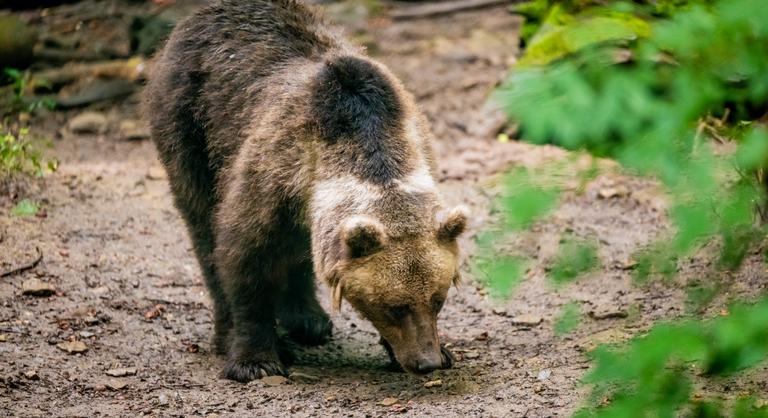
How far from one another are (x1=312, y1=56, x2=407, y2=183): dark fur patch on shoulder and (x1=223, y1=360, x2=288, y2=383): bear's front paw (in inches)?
59.8

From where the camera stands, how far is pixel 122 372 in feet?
20.5

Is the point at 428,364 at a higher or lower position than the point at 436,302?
lower

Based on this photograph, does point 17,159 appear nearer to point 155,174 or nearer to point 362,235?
point 155,174

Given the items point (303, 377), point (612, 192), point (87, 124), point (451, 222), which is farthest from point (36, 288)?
point (612, 192)

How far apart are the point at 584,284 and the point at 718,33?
17.3ft

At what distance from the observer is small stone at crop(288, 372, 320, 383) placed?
629 cm

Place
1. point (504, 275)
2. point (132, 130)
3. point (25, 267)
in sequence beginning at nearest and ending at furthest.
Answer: point (504, 275), point (25, 267), point (132, 130)

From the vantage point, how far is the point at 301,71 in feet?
20.9

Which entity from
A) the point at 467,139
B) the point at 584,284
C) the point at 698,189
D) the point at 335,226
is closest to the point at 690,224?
the point at 698,189

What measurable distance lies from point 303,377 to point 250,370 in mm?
340

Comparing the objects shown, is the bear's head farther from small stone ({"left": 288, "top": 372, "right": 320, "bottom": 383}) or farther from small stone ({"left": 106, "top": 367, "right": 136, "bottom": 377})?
small stone ({"left": 106, "top": 367, "right": 136, "bottom": 377})

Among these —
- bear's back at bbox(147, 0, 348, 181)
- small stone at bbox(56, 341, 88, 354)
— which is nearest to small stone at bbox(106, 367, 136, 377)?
small stone at bbox(56, 341, 88, 354)

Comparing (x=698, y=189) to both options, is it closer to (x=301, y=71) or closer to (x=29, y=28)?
(x=301, y=71)

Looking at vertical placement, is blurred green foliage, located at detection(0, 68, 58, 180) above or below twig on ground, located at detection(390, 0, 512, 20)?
above
